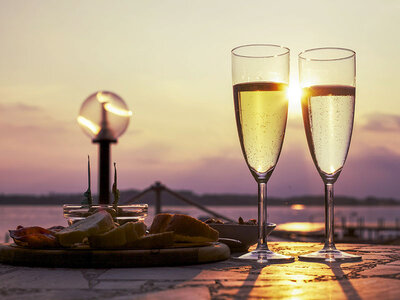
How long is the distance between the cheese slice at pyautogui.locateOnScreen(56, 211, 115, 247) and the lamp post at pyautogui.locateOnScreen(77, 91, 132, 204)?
3608 mm

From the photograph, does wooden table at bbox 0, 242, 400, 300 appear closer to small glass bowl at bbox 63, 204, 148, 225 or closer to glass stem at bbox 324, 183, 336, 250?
glass stem at bbox 324, 183, 336, 250

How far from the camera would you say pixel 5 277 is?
1859mm

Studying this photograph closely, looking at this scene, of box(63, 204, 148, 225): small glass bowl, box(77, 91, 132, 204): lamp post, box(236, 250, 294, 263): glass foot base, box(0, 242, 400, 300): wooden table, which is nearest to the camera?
box(0, 242, 400, 300): wooden table

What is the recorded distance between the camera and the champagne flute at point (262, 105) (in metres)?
2.26

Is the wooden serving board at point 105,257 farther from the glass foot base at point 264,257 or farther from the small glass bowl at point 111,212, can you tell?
the small glass bowl at point 111,212

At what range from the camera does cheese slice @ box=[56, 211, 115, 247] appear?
81.5 inches

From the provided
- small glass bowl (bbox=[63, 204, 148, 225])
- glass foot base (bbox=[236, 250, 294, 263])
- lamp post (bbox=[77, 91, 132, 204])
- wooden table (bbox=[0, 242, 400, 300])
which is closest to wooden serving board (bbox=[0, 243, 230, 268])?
wooden table (bbox=[0, 242, 400, 300])

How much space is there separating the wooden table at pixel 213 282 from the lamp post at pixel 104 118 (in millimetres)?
3818

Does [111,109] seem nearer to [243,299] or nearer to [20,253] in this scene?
[20,253]

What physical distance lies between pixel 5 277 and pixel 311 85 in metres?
1.35

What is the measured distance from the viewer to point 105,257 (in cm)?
202

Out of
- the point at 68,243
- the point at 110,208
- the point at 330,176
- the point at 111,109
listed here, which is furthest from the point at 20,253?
the point at 111,109

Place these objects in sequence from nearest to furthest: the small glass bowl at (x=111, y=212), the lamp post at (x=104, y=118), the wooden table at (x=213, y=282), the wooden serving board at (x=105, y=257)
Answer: the wooden table at (x=213, y=282) < the wooden serving board at (x=105, y=257) < the small glass bowl at (x=111, y=212) < the lamp post at (x=104, y=118)

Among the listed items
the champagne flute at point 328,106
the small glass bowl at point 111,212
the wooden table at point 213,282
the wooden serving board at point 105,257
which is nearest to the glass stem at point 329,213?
the champagne flute at point 328,106
